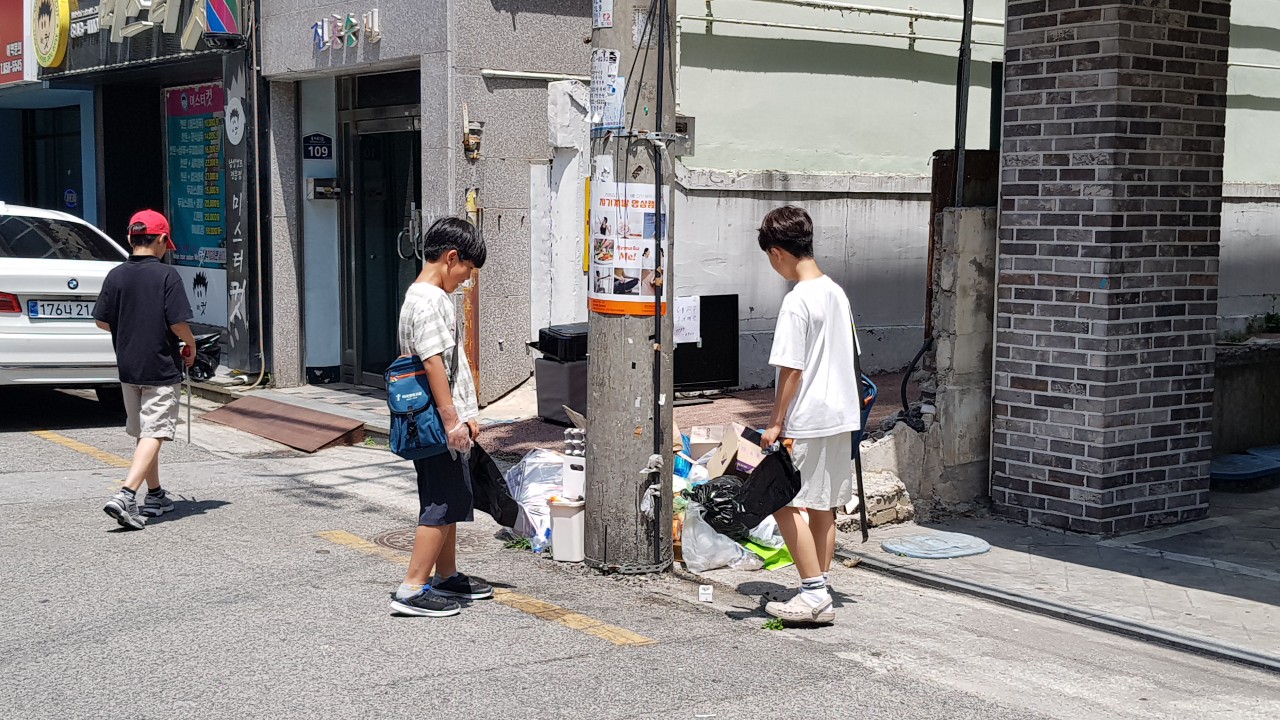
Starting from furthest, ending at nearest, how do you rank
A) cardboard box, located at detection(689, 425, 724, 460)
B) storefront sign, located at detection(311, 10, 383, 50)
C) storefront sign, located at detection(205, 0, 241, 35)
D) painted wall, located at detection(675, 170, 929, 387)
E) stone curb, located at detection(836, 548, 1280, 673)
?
storefront sign, located at detection(205, 0, 241, 35)
storefront sign, located at detection(311, 10, 383, 50)
painted wall, located at detection(675, 170, 929, 387)
cardboard box, located at detection(689, 425, 724, 460)
stone curb, located at detection(836, 548, 1280, 673)

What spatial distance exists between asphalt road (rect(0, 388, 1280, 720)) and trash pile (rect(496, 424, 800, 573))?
18 cm

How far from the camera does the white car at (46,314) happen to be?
1034 centimetres

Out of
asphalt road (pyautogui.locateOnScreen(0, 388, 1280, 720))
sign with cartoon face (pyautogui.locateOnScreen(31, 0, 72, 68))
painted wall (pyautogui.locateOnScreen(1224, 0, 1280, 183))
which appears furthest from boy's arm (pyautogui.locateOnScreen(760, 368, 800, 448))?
sign with cartoon face (pyautogui.locateOnScreen(31, 0, 72, 68))

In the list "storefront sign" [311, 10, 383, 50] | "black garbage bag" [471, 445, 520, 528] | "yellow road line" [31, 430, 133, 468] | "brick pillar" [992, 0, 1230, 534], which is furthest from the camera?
"storefront sign" [311, 10, 383, 50]

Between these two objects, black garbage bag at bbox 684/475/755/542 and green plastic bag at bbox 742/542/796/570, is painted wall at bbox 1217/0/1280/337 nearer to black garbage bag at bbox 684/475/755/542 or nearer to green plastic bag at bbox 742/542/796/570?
green plastic bag at bbox 742/542/796/570

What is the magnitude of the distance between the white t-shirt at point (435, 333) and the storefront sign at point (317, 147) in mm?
7764

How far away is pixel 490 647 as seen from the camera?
542cm

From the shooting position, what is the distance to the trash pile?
574 cm

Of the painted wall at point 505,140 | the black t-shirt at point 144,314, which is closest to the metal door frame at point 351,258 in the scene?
the painted wall at point 505,140

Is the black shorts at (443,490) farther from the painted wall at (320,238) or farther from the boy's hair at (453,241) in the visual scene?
the painted wall at (320,238)

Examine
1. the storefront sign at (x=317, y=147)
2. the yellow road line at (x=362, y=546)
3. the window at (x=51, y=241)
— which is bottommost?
the yellow road line at (x=362, y=546)

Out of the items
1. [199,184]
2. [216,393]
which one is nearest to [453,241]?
[216,393]

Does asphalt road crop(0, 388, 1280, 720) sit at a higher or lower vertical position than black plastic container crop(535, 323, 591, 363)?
lower

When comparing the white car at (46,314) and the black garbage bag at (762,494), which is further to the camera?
the white car at (46,314)
